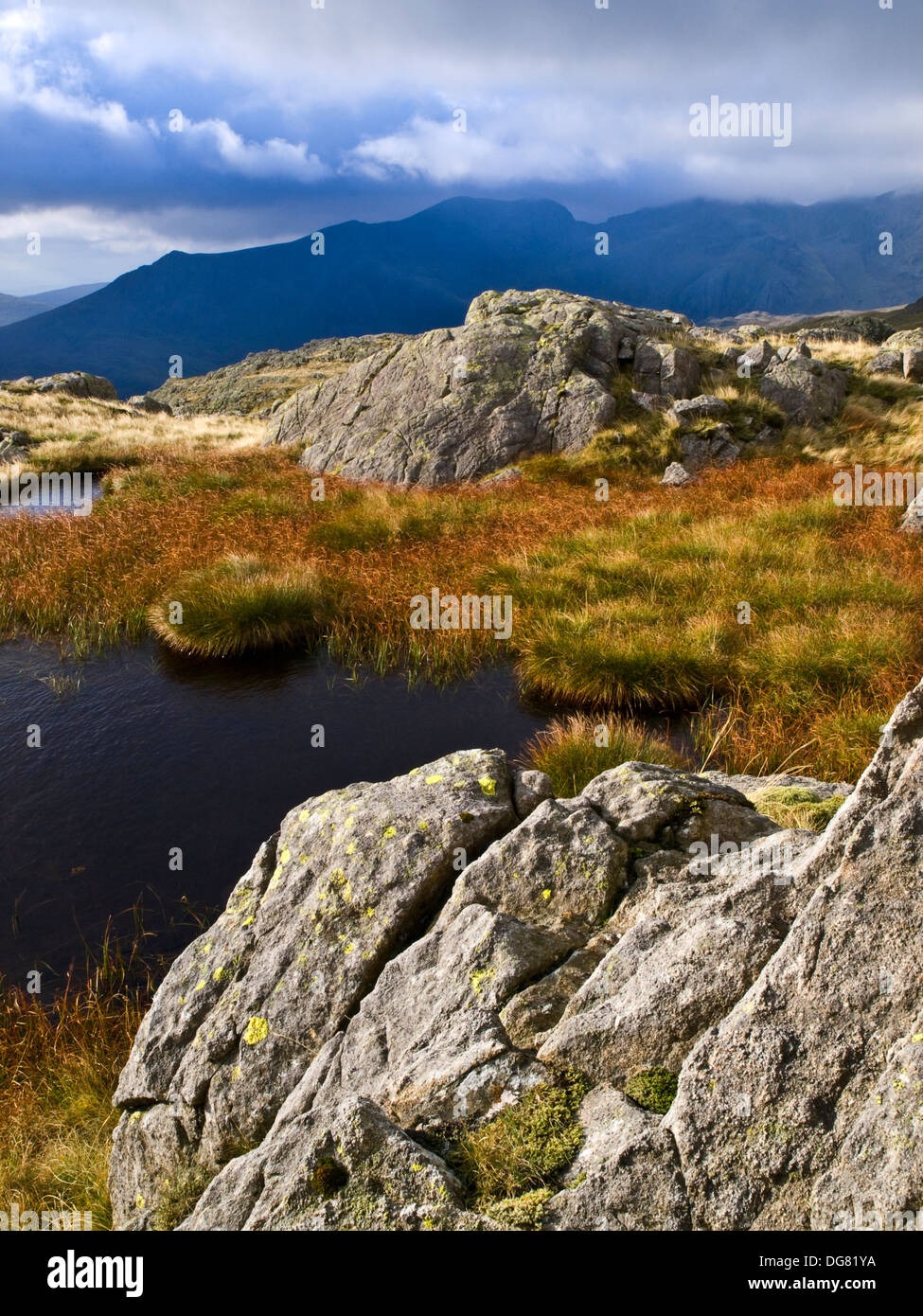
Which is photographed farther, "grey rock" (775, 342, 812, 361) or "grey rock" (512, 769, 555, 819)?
"grey rock" (775, 342, 812, 361)

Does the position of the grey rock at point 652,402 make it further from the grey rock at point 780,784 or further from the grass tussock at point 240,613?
the grey rock at point 780,784

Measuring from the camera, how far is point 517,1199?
2.87 metres

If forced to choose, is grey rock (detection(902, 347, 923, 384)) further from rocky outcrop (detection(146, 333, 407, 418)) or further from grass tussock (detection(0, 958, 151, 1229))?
rocky outcrop (detection(146, 333, 407, 418))

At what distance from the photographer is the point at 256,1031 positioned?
436 cm

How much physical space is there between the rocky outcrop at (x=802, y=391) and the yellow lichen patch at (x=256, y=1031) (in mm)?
24573

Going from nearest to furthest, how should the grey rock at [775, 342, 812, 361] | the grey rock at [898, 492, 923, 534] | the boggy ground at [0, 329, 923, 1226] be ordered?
the boggy ground at [0, 329, 923, 1226], the grey rock at [898, 492, 923, 534], the grey rock at [775, 342, 812, 361]

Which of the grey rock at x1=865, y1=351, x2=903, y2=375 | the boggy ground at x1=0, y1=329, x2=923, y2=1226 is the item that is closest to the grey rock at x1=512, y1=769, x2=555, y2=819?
the boggy ground at x1=0, y1=329, x2=923, y2=1226

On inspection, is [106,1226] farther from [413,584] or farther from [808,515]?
[808,515]

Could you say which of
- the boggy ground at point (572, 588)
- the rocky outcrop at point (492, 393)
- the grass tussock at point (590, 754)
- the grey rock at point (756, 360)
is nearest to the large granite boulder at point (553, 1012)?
the boggy ground at point (572, 588)

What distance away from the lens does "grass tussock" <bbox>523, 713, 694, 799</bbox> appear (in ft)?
26.7

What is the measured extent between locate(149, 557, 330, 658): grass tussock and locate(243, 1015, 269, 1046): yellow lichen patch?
880 centimetres

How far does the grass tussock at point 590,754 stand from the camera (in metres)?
8.15

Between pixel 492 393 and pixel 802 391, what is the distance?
9.85 m
